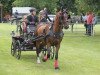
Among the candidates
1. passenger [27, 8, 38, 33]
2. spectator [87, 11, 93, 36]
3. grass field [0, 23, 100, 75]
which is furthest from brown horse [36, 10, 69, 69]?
spectator [87, 11, 93, 36]

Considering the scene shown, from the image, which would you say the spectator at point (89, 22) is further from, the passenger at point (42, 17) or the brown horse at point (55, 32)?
the brown horse at point (55, 32)

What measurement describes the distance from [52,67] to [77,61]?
2.14 m

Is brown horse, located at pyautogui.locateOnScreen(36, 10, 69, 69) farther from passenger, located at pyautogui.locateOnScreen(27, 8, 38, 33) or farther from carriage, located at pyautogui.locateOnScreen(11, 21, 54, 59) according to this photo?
passenger, located at pyautogui.locateOnScreen(27, 8, 38, 33)

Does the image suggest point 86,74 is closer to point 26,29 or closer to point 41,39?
point 41,39

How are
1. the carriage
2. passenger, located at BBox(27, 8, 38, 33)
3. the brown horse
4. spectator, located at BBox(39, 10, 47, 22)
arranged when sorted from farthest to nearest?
passenger, located at BBox(27, 8, 38, 33)
the carriage
spectator, located at BBox(39, 10, 47, 22)
the brown horse

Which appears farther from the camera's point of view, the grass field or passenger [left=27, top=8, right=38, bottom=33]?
passenger [left=27, top=8, right=38, bottom=33]

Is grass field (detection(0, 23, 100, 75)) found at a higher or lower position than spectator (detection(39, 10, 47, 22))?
lower

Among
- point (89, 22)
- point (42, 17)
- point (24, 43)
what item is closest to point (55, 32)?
point (42, 17)

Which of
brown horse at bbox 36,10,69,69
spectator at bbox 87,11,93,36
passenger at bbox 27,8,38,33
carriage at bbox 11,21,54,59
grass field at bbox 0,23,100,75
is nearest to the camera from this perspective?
grass field at bbox 0,23,100,75

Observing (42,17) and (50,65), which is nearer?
(50,65)

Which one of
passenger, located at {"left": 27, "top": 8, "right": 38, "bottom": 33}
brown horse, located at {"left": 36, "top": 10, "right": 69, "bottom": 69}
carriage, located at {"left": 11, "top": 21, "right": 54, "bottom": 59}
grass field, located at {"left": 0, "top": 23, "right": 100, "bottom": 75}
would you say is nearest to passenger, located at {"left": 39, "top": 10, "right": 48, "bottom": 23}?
passenger, located at {"left": 27, "top": 8, "right": 38, "bottom": 33}

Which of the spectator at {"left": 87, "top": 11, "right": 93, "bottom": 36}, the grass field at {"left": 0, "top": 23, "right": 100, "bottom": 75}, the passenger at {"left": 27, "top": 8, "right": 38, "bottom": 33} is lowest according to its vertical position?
the grass field at {"left": 0, "top": 23, "right": 100, "bottom": 75}

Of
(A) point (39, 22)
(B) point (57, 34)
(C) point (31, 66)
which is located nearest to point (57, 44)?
(B) point (57, 34)

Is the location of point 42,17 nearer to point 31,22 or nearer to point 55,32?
point 31,22
